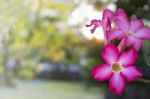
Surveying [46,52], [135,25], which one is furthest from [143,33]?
[46,52]

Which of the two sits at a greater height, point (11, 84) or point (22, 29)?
point (22, 29)

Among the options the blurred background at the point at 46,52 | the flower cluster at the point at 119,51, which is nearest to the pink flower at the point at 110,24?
the flower cluster at the point at 119,51

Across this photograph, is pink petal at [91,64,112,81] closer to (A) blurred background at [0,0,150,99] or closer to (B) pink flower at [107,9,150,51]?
(B) pink flower at [107,9,150,51]

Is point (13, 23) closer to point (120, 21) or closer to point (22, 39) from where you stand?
point (22, 39)

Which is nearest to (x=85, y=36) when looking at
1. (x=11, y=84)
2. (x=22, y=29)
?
(x=22, y=29)

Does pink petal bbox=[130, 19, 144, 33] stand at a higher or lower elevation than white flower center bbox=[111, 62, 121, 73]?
higher

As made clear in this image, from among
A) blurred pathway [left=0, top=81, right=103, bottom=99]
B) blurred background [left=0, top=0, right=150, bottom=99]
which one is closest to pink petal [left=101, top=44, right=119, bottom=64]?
blurred background [left=0, top=0, right=150, bottom=99]

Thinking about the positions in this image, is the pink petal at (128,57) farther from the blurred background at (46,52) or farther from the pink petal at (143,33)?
the blurred background at (46,52)
